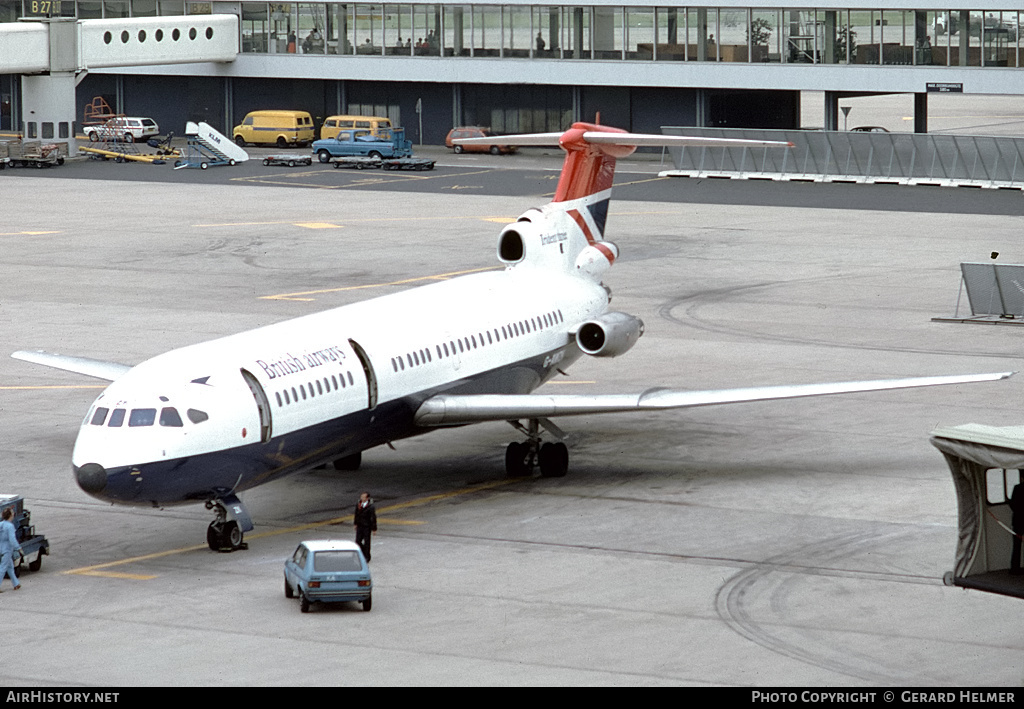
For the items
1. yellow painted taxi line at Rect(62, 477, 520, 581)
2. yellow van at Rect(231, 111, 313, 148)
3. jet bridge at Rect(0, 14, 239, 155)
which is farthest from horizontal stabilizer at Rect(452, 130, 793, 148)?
yellow van at Rect(231, 111, 313, 148)

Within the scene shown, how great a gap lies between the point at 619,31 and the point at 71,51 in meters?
31.9

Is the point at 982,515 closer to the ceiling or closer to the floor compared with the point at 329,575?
closer to the ceiling

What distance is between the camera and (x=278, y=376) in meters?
26.9

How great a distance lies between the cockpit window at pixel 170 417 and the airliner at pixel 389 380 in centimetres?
2

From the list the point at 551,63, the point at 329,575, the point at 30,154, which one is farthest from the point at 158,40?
the point at 329,575

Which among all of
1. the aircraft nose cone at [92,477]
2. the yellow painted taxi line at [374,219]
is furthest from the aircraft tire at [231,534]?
the yellow painted taxi line at [374,219]

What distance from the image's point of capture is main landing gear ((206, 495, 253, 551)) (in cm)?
2609

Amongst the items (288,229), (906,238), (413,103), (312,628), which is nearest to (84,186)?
(288,229)

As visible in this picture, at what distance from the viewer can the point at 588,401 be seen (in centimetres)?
3006

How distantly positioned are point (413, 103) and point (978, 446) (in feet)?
290

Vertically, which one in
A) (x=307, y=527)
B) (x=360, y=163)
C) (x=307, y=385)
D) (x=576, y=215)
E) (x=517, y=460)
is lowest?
(x=307, y=527)

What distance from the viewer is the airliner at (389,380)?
25.3 meters

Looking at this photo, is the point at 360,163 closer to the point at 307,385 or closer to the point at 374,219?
the point at 374,219
